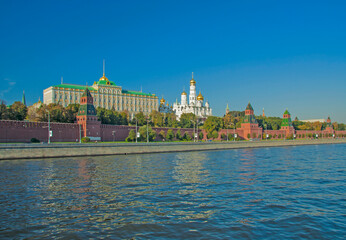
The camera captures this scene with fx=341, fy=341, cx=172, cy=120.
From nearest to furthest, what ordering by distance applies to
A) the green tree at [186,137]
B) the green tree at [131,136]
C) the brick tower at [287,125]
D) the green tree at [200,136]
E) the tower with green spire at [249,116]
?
1. the green tree at [131,136]
2. the green tree at [186,137]
3. the green tree at [200,136]
4. the tower with green spire at [249,116]
5. the brick tower at [287,125]

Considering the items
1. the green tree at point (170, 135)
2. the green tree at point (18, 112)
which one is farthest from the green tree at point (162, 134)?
the green tree at point (18, 112)

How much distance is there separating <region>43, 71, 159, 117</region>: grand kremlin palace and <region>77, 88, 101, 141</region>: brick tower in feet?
141

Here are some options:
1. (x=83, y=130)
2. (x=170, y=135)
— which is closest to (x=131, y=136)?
(x=83, y=130)

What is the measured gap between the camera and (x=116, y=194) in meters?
17.2

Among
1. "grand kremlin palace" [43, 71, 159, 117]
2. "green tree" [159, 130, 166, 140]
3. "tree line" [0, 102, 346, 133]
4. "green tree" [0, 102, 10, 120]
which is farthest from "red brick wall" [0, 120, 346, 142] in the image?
"grand kremlin palace" [43, 71, 159, 117]

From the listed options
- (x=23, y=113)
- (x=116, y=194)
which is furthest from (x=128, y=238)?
(x=23, y=113)

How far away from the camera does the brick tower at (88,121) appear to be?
6238cm

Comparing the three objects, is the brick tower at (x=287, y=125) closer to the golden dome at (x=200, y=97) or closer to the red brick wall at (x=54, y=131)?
the golden dome at (x=200, y=97)

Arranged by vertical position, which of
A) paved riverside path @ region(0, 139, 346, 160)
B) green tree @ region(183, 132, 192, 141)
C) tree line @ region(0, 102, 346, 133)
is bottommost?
paved riverside path @ region(0, 139, 346, 160)

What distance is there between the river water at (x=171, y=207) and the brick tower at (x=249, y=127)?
72490mm

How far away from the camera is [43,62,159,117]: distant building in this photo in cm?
11325

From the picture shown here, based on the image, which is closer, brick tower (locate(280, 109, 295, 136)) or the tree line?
the tree line

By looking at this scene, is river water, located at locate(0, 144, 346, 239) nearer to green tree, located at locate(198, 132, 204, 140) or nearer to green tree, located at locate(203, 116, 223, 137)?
green tree, located at locate(203, 116, 223, 137)

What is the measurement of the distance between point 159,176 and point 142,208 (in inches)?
379
